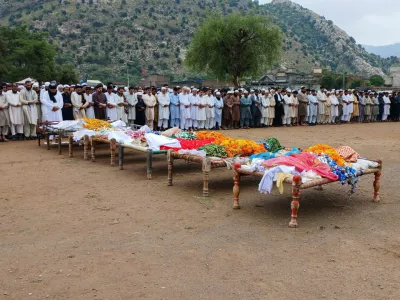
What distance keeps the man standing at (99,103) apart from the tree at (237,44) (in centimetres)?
1667

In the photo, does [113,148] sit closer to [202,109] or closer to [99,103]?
[99,103]

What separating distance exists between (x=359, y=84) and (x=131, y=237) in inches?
2305

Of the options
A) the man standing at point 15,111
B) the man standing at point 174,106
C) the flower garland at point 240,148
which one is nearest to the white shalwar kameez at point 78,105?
the man standing at point 15,111

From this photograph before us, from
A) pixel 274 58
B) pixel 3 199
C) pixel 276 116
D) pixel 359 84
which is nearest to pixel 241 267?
pixel 3 199

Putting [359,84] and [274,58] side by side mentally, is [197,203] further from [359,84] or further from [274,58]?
[359,84]

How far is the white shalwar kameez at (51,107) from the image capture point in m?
13.1

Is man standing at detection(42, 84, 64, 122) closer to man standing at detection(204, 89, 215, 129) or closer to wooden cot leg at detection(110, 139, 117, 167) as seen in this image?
wooden cot leg at detection(110, 139, 117, 167)

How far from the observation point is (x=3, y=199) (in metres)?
6.43

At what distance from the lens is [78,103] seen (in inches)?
532

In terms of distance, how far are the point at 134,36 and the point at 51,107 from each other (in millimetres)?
66447

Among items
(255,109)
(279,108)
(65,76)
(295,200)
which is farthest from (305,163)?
(65,76)

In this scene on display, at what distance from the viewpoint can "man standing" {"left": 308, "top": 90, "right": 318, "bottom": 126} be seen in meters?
20.2

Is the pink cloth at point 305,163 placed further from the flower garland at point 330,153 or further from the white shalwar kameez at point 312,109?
the white shalwar kameez at point 312,109

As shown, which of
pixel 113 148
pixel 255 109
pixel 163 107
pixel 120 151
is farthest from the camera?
pixel 255 109
